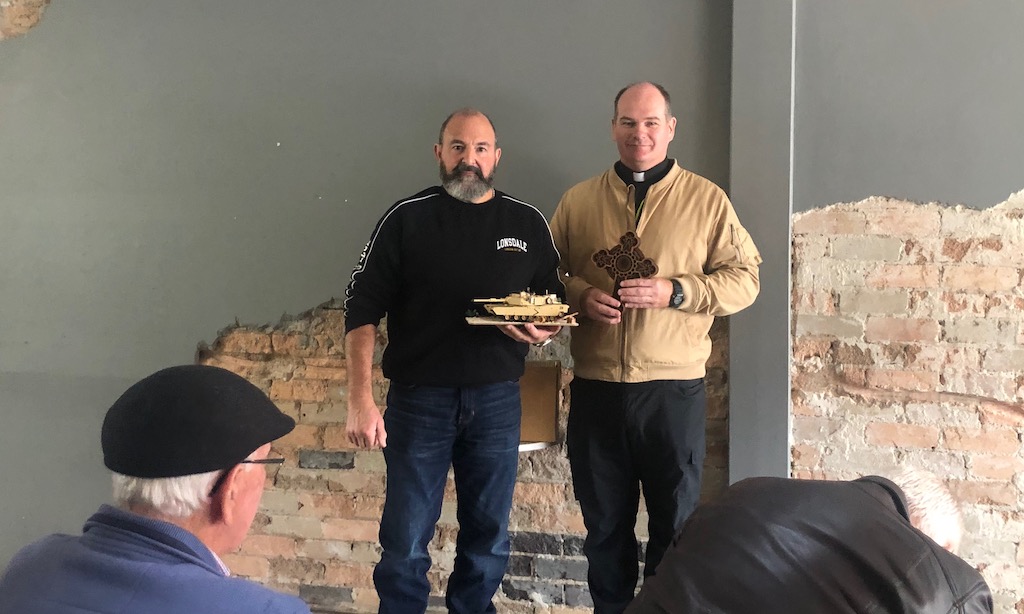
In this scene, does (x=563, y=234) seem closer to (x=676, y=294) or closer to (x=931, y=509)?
(x=676, y=294)

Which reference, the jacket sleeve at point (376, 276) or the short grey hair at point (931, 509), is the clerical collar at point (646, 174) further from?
the short grey hair at point (931, 509)

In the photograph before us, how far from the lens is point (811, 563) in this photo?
1023mm

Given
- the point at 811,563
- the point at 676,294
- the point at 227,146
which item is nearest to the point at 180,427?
the point at 811,563

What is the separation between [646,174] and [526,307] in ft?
2.20

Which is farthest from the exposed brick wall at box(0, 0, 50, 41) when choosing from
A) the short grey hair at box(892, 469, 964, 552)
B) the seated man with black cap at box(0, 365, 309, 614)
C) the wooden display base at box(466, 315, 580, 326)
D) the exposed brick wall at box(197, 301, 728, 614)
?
the short grey hair at box(892, 469, 964, 552)

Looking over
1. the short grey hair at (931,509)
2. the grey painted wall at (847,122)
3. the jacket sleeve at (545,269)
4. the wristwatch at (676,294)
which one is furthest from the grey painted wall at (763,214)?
the short grey hair at (931,509)

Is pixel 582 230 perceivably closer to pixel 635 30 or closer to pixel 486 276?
pixel 486 276

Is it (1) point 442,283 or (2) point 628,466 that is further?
(2) point 628,466

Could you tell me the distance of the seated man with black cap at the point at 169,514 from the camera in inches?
35.2

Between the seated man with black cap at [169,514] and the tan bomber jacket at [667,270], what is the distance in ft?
4.12

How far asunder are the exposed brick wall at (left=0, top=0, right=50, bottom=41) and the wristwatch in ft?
9.38

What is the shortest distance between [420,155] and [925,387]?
80.5 inches

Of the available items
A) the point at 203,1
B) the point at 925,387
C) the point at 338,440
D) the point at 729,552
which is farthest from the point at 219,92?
the point at 925,387

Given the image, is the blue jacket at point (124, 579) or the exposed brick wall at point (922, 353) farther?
the exposed brick wall at point (922, 353)
